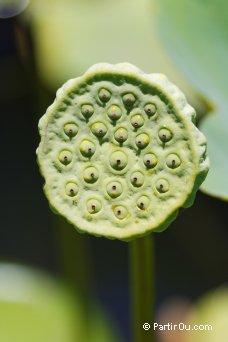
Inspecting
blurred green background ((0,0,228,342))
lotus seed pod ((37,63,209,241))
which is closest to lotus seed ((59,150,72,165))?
lotus seed pod ((37,63,209,241))

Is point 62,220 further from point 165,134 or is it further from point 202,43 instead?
point 165,134

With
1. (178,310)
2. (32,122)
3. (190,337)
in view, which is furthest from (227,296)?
(32,122)

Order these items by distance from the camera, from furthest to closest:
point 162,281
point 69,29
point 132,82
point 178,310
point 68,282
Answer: point 162,281 < point 178,310 < point 69,29 < point 68,282 < point 132,82

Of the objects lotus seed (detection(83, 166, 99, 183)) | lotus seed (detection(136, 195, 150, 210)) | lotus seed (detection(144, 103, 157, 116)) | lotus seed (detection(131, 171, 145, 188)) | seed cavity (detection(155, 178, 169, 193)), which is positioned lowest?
lotus seed (detection(136, 195, 150, 210))

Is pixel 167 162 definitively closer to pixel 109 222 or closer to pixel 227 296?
pixel 109 222

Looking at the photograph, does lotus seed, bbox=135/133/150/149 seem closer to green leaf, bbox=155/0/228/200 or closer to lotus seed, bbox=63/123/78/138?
lotus seed, bbox=63/123/78/138
